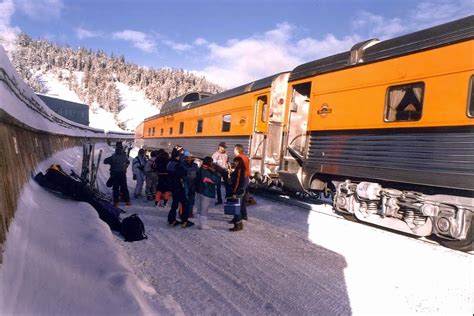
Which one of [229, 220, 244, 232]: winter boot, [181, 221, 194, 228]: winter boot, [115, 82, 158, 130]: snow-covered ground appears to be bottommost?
[181, 221, 194, 228]: winter boot

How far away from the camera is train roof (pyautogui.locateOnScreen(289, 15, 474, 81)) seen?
215 inches

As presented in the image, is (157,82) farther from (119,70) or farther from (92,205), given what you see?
(92,205)

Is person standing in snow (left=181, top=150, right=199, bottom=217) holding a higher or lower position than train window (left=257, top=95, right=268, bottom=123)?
lower

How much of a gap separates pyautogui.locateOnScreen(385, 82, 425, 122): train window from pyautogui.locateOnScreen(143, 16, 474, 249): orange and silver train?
2cm

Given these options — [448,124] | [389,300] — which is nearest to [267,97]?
[448,124]

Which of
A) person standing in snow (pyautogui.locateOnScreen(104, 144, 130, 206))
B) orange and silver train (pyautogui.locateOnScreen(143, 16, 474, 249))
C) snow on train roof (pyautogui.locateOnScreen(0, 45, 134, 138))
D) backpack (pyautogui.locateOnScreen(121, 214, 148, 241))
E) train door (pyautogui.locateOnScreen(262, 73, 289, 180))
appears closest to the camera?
snow on train roof (pyautogui.locateOnScreen(0, 45, 134, 138))

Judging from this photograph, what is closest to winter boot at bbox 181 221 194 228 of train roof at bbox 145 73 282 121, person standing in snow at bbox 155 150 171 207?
person standing in snow at bbox 155 150 171 207

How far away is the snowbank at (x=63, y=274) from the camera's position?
241 cm

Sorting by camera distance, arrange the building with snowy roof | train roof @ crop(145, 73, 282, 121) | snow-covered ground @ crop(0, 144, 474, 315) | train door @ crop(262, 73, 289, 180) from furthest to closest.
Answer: the building with snowy roof
train roof @ crop(145, 73, 282, 121)
train door @ crop(262, 73, 289, 180)
snow-covered ground @ crop(0, 144, 474, 315)

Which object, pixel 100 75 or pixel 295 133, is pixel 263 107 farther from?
pixel 100 75

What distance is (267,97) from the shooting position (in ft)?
33.0

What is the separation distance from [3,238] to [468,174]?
6117 mm

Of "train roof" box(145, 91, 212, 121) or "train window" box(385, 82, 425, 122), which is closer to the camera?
"train window" box(385, 82, 425, 122)

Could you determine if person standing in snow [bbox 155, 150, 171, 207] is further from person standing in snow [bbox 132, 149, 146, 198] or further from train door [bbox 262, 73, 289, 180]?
train door [bbox 262, 73, 289, 180]
